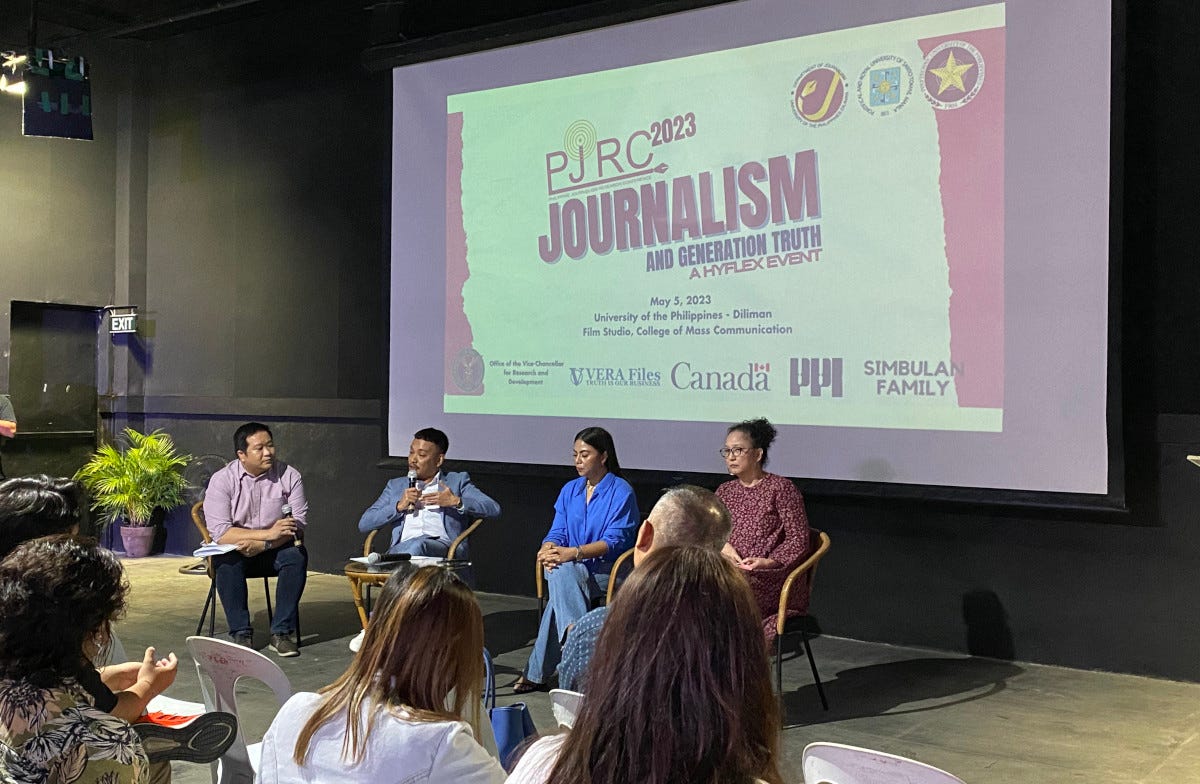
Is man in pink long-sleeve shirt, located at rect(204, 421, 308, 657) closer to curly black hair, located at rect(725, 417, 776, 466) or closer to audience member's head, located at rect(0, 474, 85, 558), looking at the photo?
curly black hair, located at rect(725, 417, 776, 466)

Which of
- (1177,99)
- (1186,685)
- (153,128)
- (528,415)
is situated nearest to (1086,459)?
(1186,685)

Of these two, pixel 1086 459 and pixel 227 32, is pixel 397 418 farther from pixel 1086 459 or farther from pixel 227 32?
pixel 1086 459

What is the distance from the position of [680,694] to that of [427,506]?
4512mm

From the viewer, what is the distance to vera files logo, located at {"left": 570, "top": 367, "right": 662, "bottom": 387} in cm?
630

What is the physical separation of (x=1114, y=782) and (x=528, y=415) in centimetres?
388

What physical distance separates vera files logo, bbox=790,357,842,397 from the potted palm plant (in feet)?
17.2

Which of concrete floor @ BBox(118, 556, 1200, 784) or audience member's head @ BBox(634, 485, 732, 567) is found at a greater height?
audience member's head @ BBox(634, 485, 732, 567)

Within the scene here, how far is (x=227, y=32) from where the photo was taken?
901cm

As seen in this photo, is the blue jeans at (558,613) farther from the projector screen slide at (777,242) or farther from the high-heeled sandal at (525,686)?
the projector screen slide at (777,242)

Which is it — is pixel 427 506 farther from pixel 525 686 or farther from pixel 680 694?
pixel 680 694

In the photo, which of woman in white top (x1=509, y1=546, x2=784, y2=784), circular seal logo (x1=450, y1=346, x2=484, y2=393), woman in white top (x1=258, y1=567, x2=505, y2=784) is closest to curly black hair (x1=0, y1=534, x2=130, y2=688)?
woman in white top (x1=258, y1=567, x2=505, y2=784)

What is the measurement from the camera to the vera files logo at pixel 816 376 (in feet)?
18.5

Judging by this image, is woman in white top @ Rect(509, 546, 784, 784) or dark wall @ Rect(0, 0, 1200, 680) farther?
dark wall @ Rect(0, 0, 1200, 680)

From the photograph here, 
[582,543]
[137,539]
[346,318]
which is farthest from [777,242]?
[137,539]
